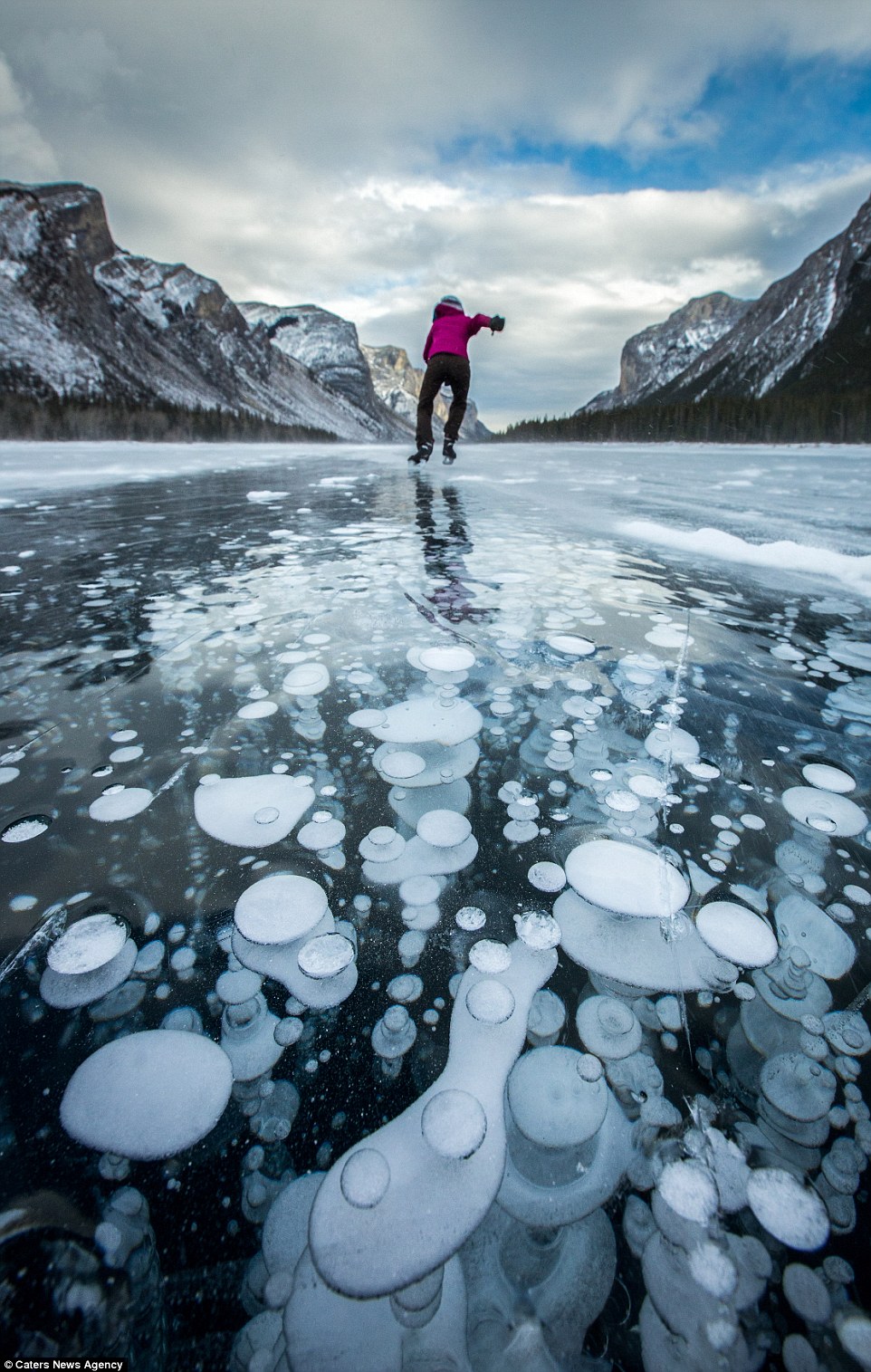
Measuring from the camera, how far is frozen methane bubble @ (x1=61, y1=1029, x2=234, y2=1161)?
449 mm

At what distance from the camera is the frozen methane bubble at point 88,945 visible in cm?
58

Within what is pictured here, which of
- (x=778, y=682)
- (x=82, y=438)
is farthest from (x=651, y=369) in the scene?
(x=778, y=682)

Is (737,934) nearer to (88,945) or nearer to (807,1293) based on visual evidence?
(807,1293)

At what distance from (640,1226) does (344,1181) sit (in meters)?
0.23

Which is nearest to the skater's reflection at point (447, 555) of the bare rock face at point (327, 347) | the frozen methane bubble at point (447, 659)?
the frozen methane bubble at point (447, 659)

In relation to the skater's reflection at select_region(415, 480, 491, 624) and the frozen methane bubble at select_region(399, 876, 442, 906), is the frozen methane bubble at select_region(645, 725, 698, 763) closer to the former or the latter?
the frozen methane bubble at select_region(399, 876, 442, 906)

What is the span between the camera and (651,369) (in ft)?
436

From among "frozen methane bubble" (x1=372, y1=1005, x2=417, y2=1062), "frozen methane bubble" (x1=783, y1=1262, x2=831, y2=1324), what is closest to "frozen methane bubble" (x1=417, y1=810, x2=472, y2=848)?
"frozen methane bubble" (x1=372, y1=1005, x2=417, y2=1062)

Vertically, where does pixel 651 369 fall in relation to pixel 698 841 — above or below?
above

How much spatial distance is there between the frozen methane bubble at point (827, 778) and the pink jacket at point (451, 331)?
726 cm

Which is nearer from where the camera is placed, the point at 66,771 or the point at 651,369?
the point at 66,771

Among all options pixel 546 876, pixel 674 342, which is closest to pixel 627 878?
pixel 546 876

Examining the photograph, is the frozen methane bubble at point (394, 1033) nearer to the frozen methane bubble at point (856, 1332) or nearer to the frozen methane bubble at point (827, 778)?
the frozen methane bubble at point (856, 1332)

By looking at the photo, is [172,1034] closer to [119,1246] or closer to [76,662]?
[119,1246]
